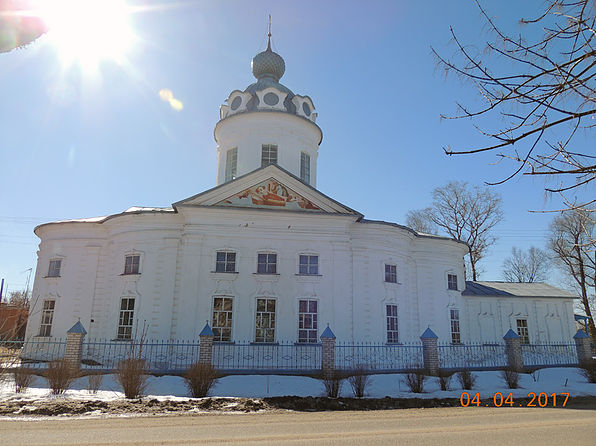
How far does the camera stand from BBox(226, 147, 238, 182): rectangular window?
23938mm

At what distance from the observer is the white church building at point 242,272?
18016 mm

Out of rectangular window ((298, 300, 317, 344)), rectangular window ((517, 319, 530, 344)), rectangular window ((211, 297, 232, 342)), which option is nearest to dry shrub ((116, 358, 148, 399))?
rectangular window ((211, 297, 232, 342))

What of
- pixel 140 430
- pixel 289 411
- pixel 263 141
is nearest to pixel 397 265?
pixel 263 141

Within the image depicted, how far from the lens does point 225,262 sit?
1850cm

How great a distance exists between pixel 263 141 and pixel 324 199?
6171 millimetres

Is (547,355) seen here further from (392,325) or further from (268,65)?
(268,65)

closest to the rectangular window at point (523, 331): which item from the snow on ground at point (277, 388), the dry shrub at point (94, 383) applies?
the snow on ground at point (277, 388)

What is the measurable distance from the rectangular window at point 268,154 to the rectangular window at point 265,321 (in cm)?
829

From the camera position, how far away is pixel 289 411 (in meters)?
10.1

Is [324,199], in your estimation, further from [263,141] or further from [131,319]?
[131,319]

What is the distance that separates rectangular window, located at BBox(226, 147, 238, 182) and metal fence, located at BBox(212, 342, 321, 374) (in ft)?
32.8

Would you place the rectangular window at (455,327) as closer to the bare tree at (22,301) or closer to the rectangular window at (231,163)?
the rectangular window at (231,163)

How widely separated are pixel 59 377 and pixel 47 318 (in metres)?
9.87

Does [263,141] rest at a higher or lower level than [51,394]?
higher
